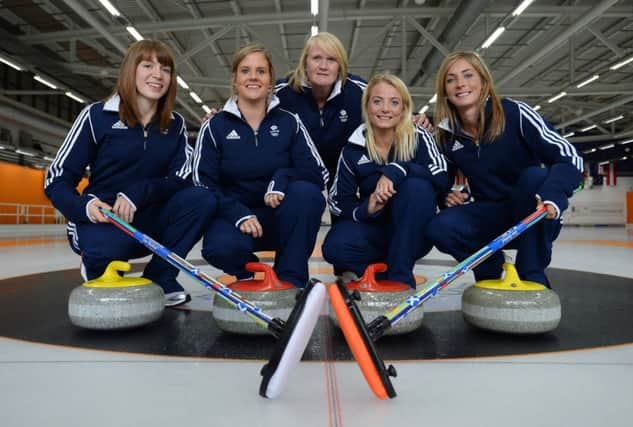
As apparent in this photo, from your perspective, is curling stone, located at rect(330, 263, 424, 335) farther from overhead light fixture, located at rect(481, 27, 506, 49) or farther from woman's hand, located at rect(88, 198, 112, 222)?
overhead light fixture, located at rect(481, 27, 506, 49)

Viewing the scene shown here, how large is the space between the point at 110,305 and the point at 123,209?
432 millimetres

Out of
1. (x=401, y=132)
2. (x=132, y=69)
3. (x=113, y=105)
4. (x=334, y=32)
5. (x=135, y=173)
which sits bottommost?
(x=135, y=173)

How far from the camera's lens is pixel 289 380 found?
1153 millimetres

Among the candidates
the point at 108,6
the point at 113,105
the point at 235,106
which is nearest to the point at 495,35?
the point at 108,6

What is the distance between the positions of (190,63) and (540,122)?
11518 millimetres

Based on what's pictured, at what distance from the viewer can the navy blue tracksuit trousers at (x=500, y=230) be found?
181 cm

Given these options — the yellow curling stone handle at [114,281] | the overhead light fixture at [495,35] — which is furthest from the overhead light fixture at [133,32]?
the yellow curling stone handle at [114,281]

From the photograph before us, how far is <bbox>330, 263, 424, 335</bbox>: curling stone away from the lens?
58.6 inches

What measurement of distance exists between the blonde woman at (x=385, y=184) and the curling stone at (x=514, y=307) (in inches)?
14.3

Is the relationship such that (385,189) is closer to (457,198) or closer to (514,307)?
(457,198)

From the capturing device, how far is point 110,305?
1.60 m

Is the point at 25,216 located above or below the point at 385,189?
below

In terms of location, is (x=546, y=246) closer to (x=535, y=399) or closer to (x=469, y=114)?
(x=469, y=114)

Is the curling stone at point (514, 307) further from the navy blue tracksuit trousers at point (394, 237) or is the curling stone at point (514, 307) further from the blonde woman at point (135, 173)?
the blonde woman at point (135, 173)
